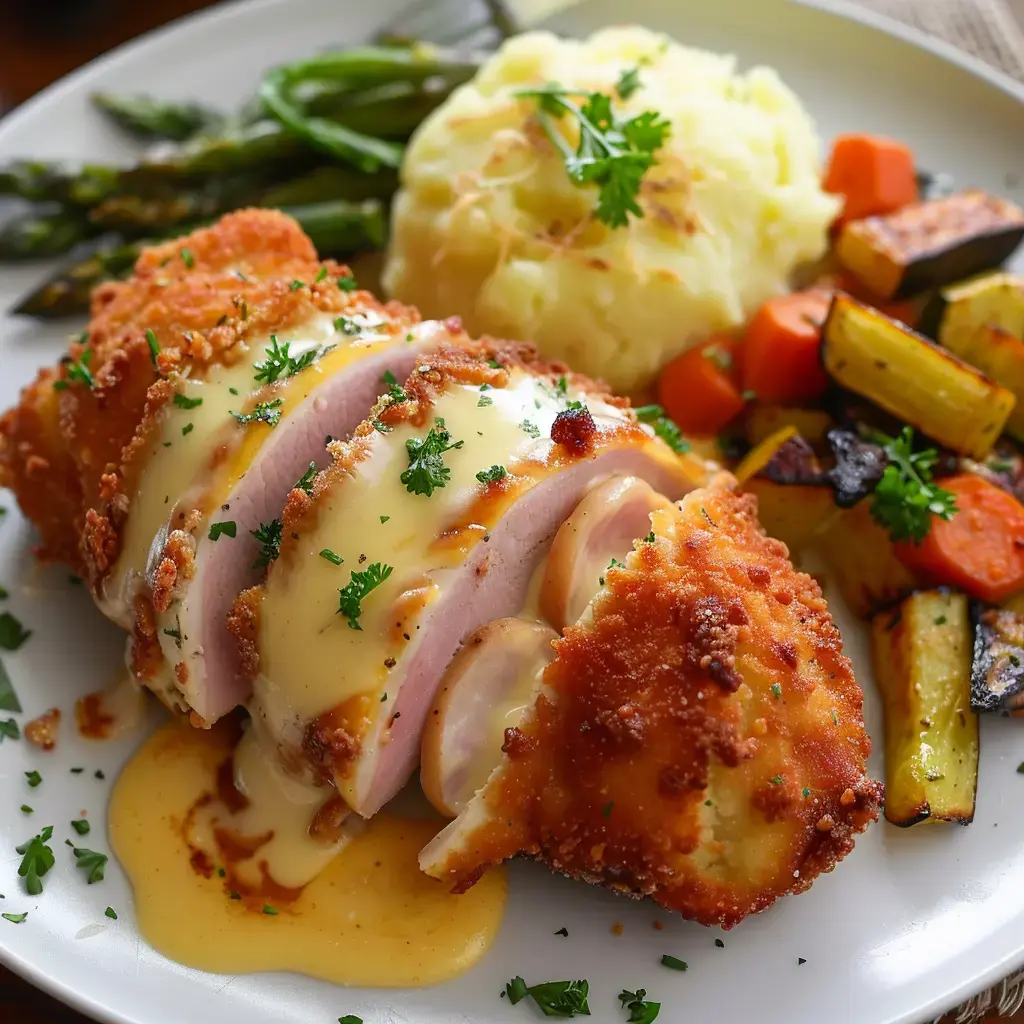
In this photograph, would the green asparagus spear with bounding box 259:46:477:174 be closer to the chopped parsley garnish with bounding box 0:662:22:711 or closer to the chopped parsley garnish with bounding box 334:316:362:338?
the chopped parsley garnish with bounding box 334:316:362:338

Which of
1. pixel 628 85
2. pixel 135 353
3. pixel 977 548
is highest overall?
pixel 628 85

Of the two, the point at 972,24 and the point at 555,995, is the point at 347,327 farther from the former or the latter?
the point at 972,24

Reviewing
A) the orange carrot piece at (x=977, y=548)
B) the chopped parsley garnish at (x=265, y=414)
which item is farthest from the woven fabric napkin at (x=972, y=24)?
the chopped parsley garnish at (x=265, y=414)

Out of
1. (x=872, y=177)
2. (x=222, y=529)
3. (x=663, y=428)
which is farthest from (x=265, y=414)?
(x=872, y=177)

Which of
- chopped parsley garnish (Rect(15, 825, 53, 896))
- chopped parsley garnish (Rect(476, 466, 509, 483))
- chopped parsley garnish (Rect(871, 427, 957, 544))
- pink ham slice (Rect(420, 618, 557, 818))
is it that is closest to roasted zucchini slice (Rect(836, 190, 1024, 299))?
chopped parsley garnish (Rect(871, 427, 957, 544))

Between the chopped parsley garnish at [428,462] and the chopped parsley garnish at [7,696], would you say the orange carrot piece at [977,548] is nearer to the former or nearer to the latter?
the chopped parsley garnish at [428,462]
